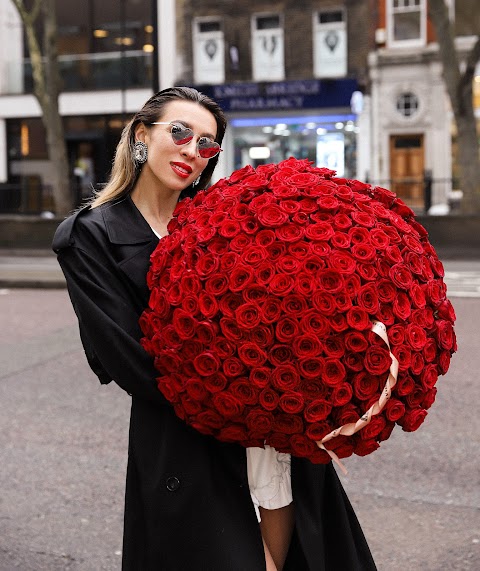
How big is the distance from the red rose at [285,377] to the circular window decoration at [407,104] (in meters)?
26.2

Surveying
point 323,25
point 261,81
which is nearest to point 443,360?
point 261,81

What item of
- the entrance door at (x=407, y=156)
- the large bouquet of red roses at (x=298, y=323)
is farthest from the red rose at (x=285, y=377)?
the entrance door at (x=407, y=156)

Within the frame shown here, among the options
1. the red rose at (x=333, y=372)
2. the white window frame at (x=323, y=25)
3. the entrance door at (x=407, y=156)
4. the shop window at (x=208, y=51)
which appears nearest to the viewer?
the red rose at (x=333, y=372)

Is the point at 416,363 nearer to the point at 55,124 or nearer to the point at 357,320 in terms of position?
the point at 357,320

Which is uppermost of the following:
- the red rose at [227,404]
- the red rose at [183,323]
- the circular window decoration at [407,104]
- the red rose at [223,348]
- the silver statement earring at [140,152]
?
the circular window decoration at [407,104]

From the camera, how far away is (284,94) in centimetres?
2789

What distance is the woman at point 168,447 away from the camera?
2.03m

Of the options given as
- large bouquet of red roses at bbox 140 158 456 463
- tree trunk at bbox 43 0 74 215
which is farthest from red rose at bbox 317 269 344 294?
tree trunk at bbox 43 0 74 215

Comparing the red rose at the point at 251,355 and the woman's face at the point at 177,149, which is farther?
the woman's face at the point at 177,149

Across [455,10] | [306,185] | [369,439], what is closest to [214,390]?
[369,439]

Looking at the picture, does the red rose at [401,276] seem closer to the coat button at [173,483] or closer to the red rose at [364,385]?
the red rose at [364,385]

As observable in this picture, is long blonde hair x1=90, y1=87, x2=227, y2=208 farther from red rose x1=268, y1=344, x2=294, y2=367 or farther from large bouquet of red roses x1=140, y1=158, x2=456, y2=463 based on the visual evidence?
red rose x1=268, y1=344, x2=294, y2=367

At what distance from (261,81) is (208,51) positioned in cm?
231

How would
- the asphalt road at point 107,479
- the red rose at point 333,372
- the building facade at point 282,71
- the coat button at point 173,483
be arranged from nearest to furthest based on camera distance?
the red rose at point 333,372 < the coat button at point 173,483 < the asphalt road at point 107,479 < the building facade at point 282,71
